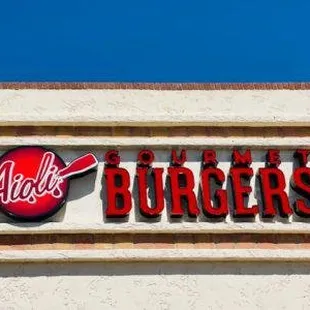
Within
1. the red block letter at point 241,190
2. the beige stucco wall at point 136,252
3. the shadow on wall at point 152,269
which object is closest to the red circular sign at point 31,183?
the beige stucco wall at point 136,252

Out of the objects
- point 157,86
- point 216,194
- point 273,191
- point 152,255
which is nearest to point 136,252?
point 152,255

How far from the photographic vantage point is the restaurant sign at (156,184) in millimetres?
14977

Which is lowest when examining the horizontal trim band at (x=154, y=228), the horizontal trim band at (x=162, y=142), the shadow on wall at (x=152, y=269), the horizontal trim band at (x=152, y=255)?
the shadow on wall at (x=152, y=269)

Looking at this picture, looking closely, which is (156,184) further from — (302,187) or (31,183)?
(302,187)

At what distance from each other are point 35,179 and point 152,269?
2804mm

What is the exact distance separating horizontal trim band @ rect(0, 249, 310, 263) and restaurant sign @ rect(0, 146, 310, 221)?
27.5 inches

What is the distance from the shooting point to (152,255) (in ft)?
47.9

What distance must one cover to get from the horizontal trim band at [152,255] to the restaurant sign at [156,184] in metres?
0.70

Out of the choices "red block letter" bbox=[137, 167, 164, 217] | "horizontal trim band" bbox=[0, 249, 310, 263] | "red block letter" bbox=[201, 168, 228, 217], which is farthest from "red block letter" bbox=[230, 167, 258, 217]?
"red block letter" bbox=[137, 167, 164, 217]

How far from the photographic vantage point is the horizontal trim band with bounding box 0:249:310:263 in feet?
47.5

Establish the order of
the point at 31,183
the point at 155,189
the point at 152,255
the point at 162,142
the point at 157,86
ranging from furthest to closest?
1. the point at 157,86
2. the point at 162,142
3. the point at 155,189
4. the point at 31,183
5. the point at 152,255

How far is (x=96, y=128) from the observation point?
15.7 meters

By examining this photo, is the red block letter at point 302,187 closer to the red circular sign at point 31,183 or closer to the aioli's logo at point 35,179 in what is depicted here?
the aioli's logo at point 35,179

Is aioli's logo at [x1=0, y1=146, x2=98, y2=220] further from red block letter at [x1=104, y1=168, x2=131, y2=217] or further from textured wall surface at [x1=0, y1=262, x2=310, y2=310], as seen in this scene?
textured wall surface at [x1=0, y1=262, x2=310, y2=310]
